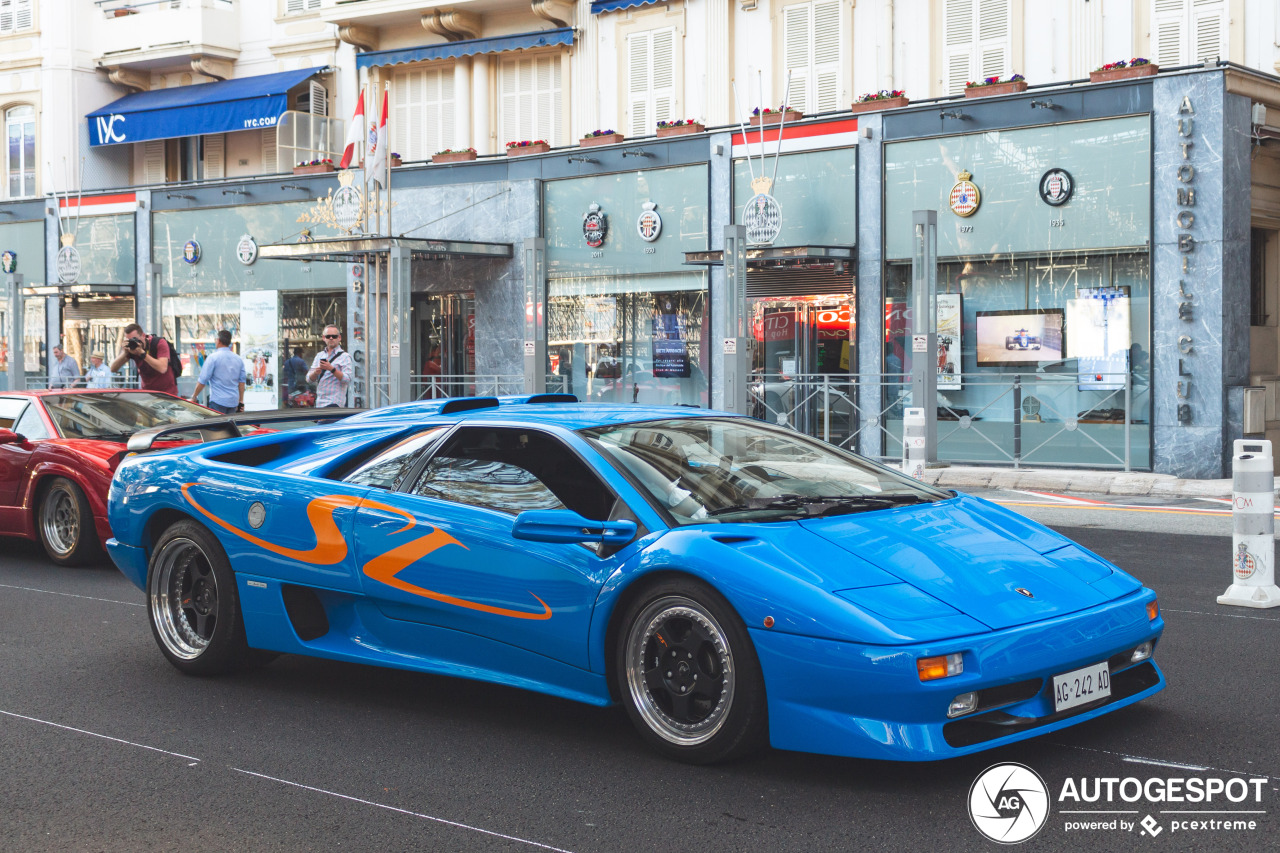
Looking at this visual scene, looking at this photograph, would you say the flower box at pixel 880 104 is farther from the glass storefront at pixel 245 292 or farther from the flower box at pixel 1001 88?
the glass storefront at pixel 245 292

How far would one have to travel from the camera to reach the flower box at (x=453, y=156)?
950 inches

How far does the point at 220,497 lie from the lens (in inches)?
237

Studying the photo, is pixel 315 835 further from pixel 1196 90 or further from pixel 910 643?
pixel 1196 90

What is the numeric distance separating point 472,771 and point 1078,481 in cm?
1276

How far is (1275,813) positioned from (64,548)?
8.59 metres

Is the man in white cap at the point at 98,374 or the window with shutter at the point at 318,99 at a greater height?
the window with shutter at the point at 318,99

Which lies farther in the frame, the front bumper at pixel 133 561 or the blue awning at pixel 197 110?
the blue awning at pixel 197 110

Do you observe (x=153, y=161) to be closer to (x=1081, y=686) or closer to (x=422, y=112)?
(x=422, y=112)

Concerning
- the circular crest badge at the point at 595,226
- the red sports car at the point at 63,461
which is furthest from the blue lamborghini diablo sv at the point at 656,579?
the circular crest badge at the point at 595,226

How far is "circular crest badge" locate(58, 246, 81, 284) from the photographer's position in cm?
2822

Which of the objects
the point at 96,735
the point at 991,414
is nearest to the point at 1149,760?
the point at 96,735

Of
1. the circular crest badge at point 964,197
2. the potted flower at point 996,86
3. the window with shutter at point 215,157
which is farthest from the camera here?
the window with shutter at point 215,157

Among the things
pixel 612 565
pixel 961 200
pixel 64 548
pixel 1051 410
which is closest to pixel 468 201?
pixel 961 200

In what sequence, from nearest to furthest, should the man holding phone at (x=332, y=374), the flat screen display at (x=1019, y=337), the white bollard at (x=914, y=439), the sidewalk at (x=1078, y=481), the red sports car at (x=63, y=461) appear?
the red sports car at (x=63, y=461) → the sidewalk at (x=1078, y=481) → the man holding phone at (x=332, y=374) → the white bollard at (x=914, y=439) → the flat screen display at (x=1019, y=337)
